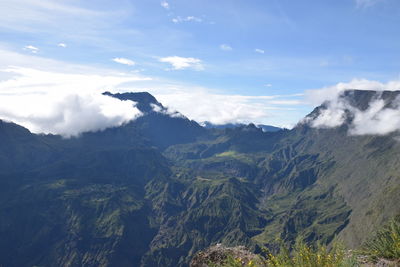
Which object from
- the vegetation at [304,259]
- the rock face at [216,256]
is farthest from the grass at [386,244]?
the rock face at [216,256]

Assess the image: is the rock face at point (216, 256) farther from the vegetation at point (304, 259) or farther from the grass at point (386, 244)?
the vegetation at point (304, 259)

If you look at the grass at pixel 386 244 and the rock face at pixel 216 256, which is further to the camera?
the rock face at pixel 216 256

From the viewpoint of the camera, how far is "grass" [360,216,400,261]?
1912cm

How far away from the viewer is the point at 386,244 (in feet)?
65.7

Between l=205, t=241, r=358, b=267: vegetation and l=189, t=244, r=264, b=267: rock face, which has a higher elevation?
l=205, t=241, r=358, b=267: vegetation

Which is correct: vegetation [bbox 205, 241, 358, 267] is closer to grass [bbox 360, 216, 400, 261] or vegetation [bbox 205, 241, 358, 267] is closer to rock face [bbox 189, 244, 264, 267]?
grass [bbox 360, 216, 400, 261]

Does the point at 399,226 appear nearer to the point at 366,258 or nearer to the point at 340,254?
→ the point at 366,258

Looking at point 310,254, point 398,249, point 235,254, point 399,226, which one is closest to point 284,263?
point 310,254

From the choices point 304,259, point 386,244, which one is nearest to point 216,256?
point 304,259

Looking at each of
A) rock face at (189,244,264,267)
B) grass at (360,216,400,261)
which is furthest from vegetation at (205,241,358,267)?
rock face at (189,244,264,267)

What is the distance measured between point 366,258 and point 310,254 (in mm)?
7865

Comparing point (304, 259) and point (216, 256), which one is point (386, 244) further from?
point (216, 256)

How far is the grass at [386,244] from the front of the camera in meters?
19.1

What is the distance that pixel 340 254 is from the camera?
15977 millimetres
